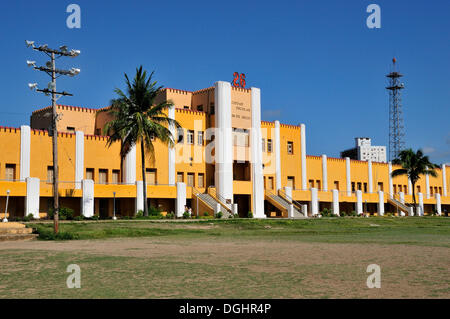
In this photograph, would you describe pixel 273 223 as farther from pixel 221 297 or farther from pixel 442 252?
pixel 221 297

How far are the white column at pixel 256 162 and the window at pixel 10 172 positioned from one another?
23.6 meters

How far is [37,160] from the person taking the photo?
43.3 metres

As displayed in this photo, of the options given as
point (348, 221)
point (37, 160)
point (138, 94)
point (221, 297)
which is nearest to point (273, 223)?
point (348, 221)

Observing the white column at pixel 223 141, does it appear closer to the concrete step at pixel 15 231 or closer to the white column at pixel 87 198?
the white column at pixel 87 198

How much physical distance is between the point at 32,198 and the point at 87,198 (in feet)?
14.8

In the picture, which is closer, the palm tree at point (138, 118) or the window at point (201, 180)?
the palm tree at point (138, 118)

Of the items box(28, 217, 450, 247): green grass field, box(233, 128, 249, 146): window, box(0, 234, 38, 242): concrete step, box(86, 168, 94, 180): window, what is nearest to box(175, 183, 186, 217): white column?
box(86, 168, 94, 180): window

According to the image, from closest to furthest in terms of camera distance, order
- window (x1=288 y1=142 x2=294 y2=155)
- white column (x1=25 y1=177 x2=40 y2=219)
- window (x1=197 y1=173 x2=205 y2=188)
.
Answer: white column (x1=25 y1=177 x2=40 y2=219), window (x1=197 y1=173 x2=205 y2=188), window (x1=288 y1=142 x2=294 y2=155)

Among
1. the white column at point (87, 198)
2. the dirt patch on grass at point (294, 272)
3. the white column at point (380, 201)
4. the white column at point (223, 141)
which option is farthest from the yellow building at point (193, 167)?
the dirt patch on grass at point (294, 272)

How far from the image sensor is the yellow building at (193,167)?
42.6 m

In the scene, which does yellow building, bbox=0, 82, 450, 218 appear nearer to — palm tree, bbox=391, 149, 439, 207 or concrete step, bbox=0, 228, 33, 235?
palm tree, bbox=391, 149, 439, 207

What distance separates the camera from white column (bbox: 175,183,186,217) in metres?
48.6

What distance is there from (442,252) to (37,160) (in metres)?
35.4

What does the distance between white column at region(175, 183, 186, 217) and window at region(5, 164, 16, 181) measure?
1438cm
